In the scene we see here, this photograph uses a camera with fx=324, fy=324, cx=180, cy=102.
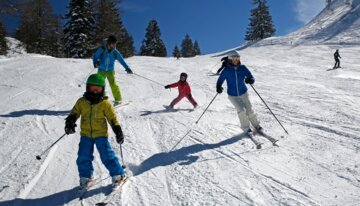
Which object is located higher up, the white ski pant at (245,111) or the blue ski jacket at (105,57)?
the blue ski jacket at (105,57)

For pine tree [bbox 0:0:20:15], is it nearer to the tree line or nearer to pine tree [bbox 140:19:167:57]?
the tree line

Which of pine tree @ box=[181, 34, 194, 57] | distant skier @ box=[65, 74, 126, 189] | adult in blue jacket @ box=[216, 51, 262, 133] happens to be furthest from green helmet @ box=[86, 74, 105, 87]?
pine tree @ box=[181, 34, 194, 57]

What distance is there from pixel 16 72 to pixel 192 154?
13.5 meters

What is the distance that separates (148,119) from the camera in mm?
8469

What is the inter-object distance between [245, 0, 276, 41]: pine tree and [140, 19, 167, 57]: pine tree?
17.4 metres

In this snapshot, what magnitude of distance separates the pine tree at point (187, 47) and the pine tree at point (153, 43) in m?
16.4

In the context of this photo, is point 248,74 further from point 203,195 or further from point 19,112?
point 19,112

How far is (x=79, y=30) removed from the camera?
36.8 meters

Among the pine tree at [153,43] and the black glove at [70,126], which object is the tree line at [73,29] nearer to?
the pine tree at [153,43]

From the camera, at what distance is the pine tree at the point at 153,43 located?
55969mm

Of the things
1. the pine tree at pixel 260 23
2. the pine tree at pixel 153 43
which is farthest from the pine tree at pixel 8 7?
the pine tree at pixel 260 23

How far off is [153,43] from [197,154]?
51.9 meters

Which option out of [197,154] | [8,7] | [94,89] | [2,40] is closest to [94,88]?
[94,89]

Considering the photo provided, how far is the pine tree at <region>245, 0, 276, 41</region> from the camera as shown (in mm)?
60438
